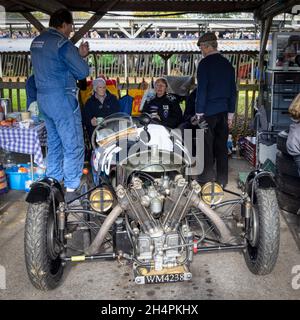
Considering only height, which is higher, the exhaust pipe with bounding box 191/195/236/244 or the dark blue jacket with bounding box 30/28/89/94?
the dark blue jacket with bounding box 30/28/89/94

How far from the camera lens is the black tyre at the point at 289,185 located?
14.3 ft

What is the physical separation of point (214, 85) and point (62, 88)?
1805 mm

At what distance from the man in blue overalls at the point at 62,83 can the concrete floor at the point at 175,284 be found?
110 centimetres

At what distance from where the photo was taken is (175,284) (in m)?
3.18

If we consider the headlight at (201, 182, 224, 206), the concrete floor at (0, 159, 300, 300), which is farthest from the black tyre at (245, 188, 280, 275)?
the headlight at (201, 182, 224, 206)

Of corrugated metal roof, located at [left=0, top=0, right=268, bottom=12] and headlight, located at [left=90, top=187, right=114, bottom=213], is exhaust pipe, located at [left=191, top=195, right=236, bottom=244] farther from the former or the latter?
corrugated metal roof, located at [left=0, top=0, right=268, bottom=12]

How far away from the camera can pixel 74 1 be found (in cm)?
677

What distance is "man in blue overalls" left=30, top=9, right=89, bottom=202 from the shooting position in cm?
437

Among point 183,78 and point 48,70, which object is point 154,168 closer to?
point 48,70

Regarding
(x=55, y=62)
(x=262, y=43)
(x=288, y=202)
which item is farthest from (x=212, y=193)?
(x=262, y=43)

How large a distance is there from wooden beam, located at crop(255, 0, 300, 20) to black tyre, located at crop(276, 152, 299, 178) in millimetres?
2635

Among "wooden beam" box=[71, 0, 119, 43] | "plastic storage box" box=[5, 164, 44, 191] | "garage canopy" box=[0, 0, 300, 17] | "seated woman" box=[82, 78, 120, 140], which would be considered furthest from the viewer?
"garage canopy" box=[0, 0, 300, 17]
